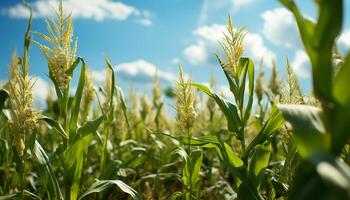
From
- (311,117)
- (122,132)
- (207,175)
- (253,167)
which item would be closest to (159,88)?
(122,132)

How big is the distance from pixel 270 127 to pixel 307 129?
3.31 feet

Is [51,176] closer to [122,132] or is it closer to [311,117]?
[311,117]

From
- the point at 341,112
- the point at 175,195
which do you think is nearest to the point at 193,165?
the point at 175,195

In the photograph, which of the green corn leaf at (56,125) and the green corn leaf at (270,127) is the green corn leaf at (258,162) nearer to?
the green corn leaf at (270,127)

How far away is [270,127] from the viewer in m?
2.75

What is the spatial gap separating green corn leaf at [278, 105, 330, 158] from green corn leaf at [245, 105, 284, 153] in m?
0.90

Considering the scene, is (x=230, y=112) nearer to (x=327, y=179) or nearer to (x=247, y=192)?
(x=247, y=192)

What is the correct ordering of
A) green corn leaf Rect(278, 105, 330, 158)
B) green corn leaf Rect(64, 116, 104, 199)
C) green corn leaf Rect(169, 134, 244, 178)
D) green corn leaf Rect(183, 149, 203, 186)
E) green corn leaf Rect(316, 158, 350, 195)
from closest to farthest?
green corn leaf Rect(316, 158, 350, 195), green corn leaf Rect(278, 105, 330, 158), green corn leaf Rect(169, 134, 244, 178), green corn leaf Rect(64, 116, 104, 199), green corn leaf Rect(183, 149, 203, 186)

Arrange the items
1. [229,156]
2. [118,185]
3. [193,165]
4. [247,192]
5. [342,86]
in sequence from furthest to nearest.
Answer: [193,165], [118,185], [229,156], [247,192], [342,86]

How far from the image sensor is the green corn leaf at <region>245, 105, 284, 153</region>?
107 inches

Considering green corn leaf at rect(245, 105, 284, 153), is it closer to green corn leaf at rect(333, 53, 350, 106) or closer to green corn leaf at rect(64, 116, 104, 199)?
green corn leaf at rect(333, 53, 350, 106)

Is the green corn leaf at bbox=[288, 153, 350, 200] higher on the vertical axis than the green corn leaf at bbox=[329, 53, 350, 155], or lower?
lower

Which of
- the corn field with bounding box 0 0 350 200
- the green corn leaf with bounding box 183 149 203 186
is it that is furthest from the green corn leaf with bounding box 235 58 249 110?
the green corn leaf with bounding box 183 149 203 186

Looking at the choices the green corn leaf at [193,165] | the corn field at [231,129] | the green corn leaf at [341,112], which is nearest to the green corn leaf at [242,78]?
the corn field at [231,129]
